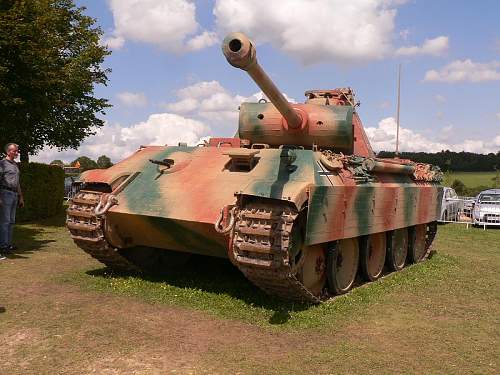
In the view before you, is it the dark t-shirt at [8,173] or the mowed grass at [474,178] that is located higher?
the mowed grass at [474,178]

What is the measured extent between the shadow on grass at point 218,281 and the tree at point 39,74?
6349 mm

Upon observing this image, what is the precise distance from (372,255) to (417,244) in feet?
10.1

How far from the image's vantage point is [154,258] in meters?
10.1

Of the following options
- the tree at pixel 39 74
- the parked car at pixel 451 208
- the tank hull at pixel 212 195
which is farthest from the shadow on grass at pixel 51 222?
the parked car at pixel 451 208

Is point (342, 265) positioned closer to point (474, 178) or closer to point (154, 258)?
point (154, 258)

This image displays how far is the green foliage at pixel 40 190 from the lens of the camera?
18.4 meters

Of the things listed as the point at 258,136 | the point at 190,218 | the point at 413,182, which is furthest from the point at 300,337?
the point at 413,182

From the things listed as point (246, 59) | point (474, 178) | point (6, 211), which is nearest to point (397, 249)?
point (246, 59)

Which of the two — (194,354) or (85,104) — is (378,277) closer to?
(194,354)

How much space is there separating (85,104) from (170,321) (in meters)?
17.8

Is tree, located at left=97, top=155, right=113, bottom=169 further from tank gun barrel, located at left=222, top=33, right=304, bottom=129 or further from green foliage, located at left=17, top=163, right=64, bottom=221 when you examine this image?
tank gun barrel, located at left=222, top=33, right=304, bottom=129

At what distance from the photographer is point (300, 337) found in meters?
6.73

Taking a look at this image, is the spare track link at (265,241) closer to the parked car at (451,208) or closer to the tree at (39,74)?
the tree at (39,74)

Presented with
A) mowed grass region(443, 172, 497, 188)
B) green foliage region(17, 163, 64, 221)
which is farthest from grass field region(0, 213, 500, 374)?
mowed grass region(443, 172, 497, 188)
